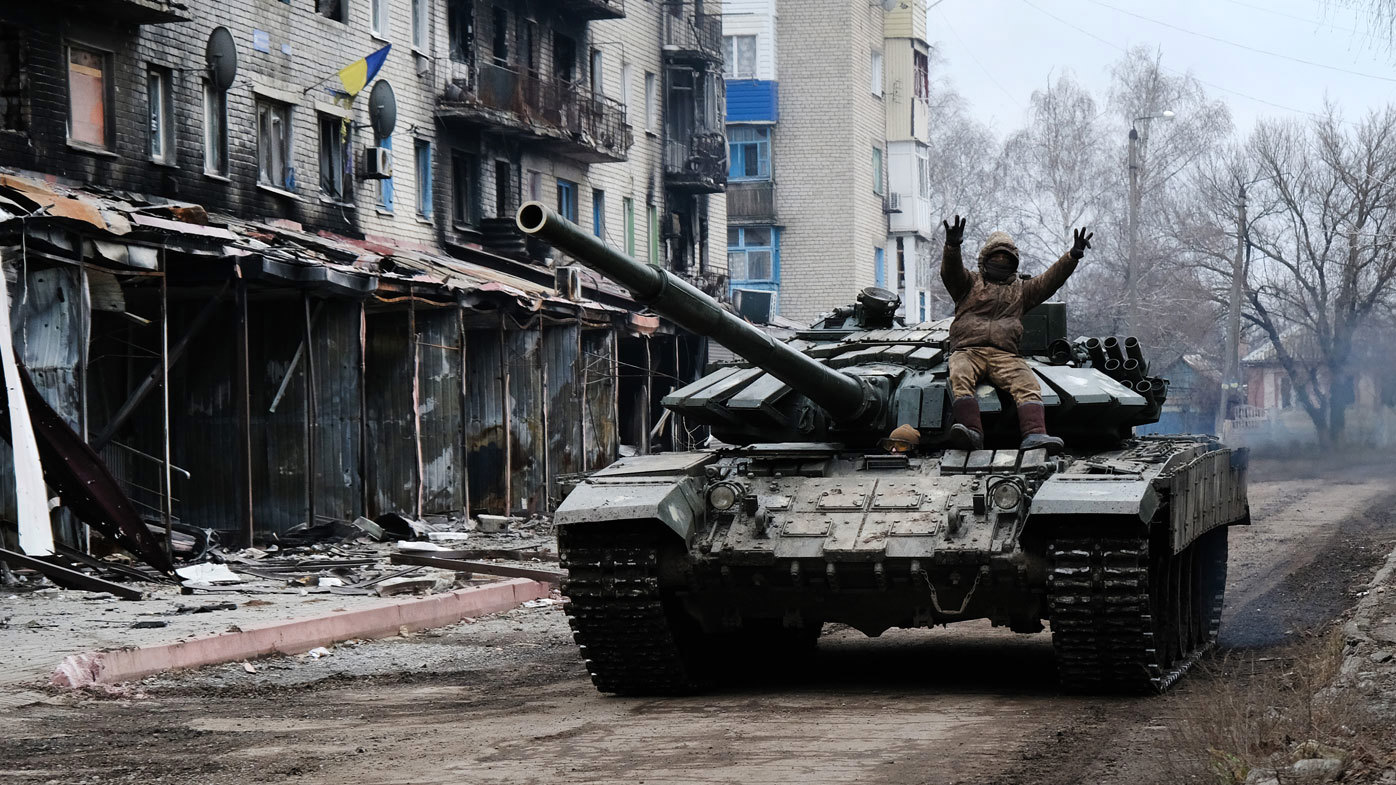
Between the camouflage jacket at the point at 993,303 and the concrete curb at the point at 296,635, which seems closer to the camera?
the concrete curb at the point at 296,635

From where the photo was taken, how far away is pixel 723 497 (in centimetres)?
1078

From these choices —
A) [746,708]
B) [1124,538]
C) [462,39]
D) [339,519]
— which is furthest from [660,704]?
[462,39]

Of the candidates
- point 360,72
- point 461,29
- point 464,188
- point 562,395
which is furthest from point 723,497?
point 461,29

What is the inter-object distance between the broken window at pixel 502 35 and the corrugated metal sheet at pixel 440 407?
8.48 meters

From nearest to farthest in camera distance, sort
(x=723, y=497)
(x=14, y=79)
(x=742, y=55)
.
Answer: (x=723, y=497), (x=14, y=79), (x=742, y=55)

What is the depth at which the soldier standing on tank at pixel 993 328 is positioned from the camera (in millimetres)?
11320

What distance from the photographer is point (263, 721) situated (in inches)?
391

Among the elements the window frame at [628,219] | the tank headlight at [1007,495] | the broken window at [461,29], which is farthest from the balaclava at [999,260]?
Answer: the window frame at [628,219]

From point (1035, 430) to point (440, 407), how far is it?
47.5 ft

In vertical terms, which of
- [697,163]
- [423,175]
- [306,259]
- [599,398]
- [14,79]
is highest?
[697,163]

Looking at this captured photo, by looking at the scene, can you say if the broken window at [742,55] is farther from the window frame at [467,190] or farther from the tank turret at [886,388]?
the tank turret at [886,388]

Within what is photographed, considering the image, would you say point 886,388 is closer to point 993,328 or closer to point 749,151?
point 993,328

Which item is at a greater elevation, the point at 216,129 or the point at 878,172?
the point at 878,172

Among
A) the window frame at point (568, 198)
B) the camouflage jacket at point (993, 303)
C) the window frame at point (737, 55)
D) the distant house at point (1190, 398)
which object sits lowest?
the distant house at point (1190, 398)
